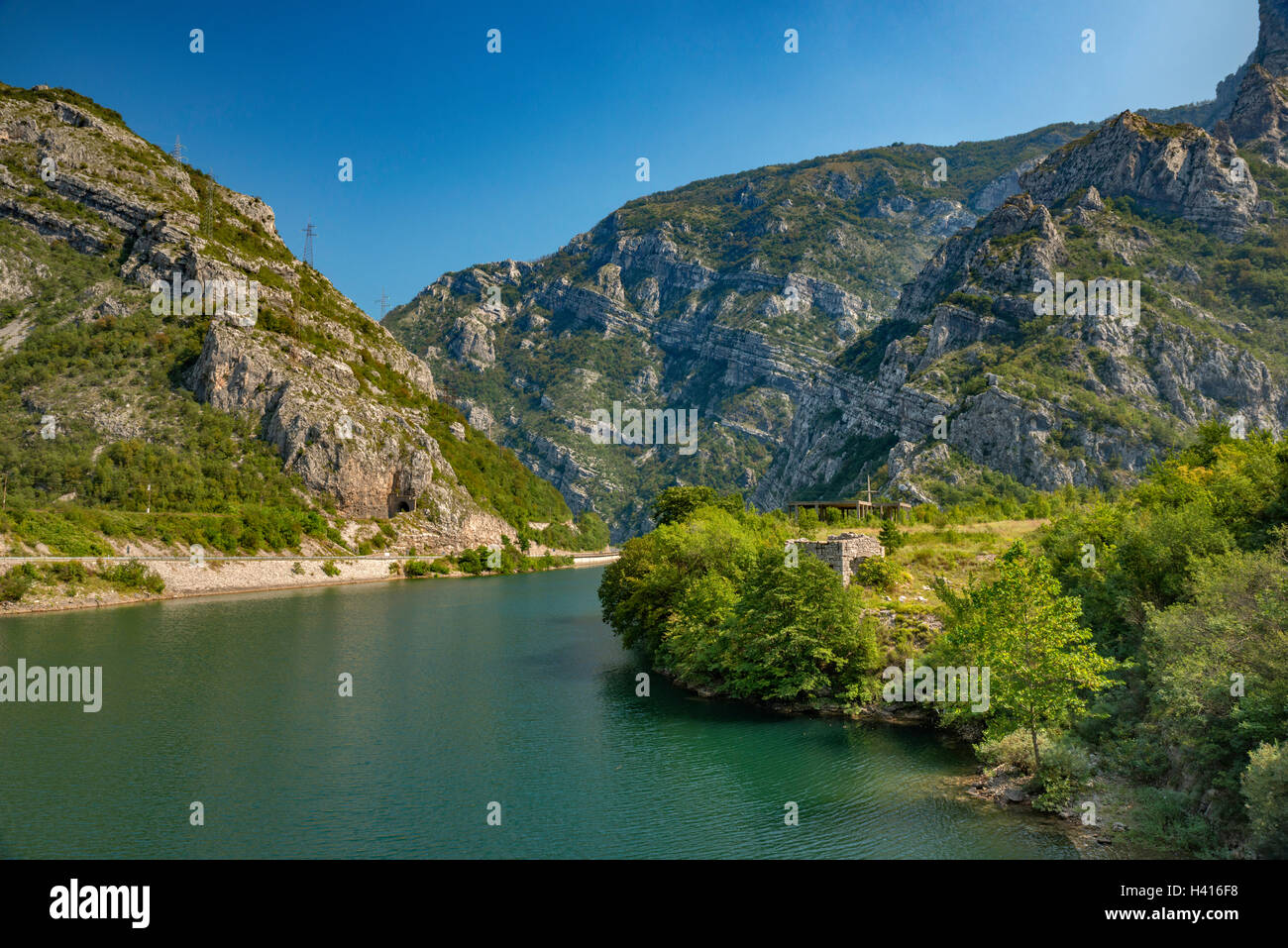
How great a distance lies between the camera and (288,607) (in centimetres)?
7931

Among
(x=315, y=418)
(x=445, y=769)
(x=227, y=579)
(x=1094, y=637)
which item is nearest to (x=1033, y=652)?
(x=1094, y=637)

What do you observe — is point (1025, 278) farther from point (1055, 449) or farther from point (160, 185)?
point (160, 185)

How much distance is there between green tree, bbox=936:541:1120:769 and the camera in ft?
78.9

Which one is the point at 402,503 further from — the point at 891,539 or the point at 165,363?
the point at 891,539

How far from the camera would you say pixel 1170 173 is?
489ft

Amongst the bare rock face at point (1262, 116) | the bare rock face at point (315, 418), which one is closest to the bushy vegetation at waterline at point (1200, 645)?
the bare rock face at point (315, 418)

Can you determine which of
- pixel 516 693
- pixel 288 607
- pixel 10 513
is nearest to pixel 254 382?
pixel 10 513

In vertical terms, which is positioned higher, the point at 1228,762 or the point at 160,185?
the point at 160,185

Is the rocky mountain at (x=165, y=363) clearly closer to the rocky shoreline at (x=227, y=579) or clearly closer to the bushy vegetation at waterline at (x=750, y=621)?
the rocky shoreline at (x=227, y=579)

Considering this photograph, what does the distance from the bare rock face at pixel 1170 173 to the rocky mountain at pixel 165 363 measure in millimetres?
158506

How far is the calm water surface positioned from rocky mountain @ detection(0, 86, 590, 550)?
64922mm

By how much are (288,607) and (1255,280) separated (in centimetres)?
17806

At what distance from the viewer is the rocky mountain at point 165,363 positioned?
344 feet
